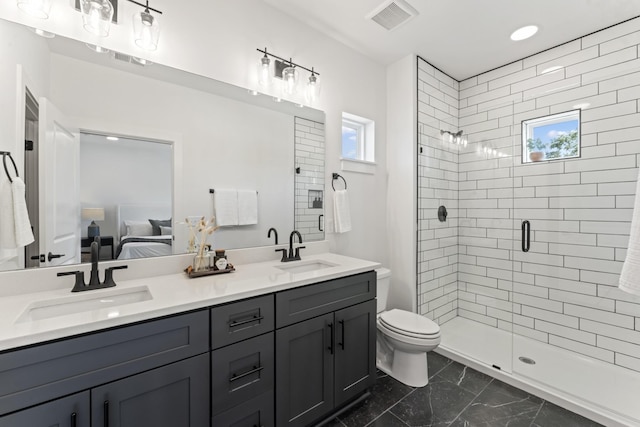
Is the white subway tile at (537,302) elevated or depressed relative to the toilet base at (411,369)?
elevated

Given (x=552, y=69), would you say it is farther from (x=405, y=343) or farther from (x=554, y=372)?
(x=405, y=343)

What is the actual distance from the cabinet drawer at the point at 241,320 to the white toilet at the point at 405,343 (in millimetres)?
1094

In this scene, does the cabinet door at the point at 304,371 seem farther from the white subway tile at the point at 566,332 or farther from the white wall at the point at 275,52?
the white subway tile at the point at 566,332

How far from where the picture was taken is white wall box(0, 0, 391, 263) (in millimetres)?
1461

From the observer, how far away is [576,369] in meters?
2.15

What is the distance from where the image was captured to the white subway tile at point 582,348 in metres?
2.21

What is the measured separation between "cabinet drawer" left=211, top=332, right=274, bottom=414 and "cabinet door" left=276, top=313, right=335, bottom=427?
0.20 feet

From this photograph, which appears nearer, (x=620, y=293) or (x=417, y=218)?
(x=620, y=293)

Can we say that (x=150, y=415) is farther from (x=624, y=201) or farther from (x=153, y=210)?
(x=624, y=201)

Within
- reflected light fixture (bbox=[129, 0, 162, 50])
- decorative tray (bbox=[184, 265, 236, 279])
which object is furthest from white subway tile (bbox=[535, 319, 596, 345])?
reflected light fixture (bbox=[129, 0, 162, 50])

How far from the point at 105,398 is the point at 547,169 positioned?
3.30 meters

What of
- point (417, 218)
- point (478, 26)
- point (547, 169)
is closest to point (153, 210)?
point (417, 218)

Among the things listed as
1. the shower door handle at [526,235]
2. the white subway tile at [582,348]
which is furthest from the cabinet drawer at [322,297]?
the white subway tile at [582,348]

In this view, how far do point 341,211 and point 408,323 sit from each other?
0.99 m
